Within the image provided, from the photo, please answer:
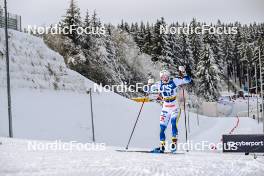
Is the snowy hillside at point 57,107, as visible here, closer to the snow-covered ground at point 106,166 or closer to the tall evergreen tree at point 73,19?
the snow-covered ground at point 106,166

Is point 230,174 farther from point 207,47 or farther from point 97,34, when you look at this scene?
point 207,47

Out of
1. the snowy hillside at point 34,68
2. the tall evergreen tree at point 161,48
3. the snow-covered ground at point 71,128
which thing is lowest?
the snow-covered ground at point 71,128

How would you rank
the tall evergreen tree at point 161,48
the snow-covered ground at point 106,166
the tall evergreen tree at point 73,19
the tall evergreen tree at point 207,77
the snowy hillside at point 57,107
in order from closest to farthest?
the snow-covered ground at point 106,166
the snowy hillside at point 57,107
the tall evergreen tree at point 73,19
the tall evergreen tree at point 161,48
the tall evergreen tree at point 207,77

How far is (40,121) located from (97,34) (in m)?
36.5

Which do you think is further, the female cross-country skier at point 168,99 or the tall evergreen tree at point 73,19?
the tall evergreen tree at point 73,19

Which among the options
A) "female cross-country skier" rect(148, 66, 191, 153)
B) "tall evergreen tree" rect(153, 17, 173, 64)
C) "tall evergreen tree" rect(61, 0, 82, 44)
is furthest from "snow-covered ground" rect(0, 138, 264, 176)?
"tall evergreen tree" rect(153, 17, 173, 64)

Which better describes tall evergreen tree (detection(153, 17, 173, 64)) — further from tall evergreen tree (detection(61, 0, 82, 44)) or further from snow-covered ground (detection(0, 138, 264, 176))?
snow-covered ground (detection(0, 138, 264, 176))

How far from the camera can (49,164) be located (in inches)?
305

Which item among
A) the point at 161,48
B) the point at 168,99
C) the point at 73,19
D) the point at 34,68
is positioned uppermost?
the point at 73,19

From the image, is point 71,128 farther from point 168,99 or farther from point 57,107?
point 168,99

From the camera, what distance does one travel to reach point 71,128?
2022 centimetres

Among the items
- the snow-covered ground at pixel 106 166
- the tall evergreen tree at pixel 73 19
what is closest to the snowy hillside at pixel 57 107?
the snow-covered ground at pixel 106 166

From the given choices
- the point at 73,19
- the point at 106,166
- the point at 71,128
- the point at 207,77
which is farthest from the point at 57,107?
the point at 207,77

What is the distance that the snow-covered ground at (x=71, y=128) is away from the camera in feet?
24.3
